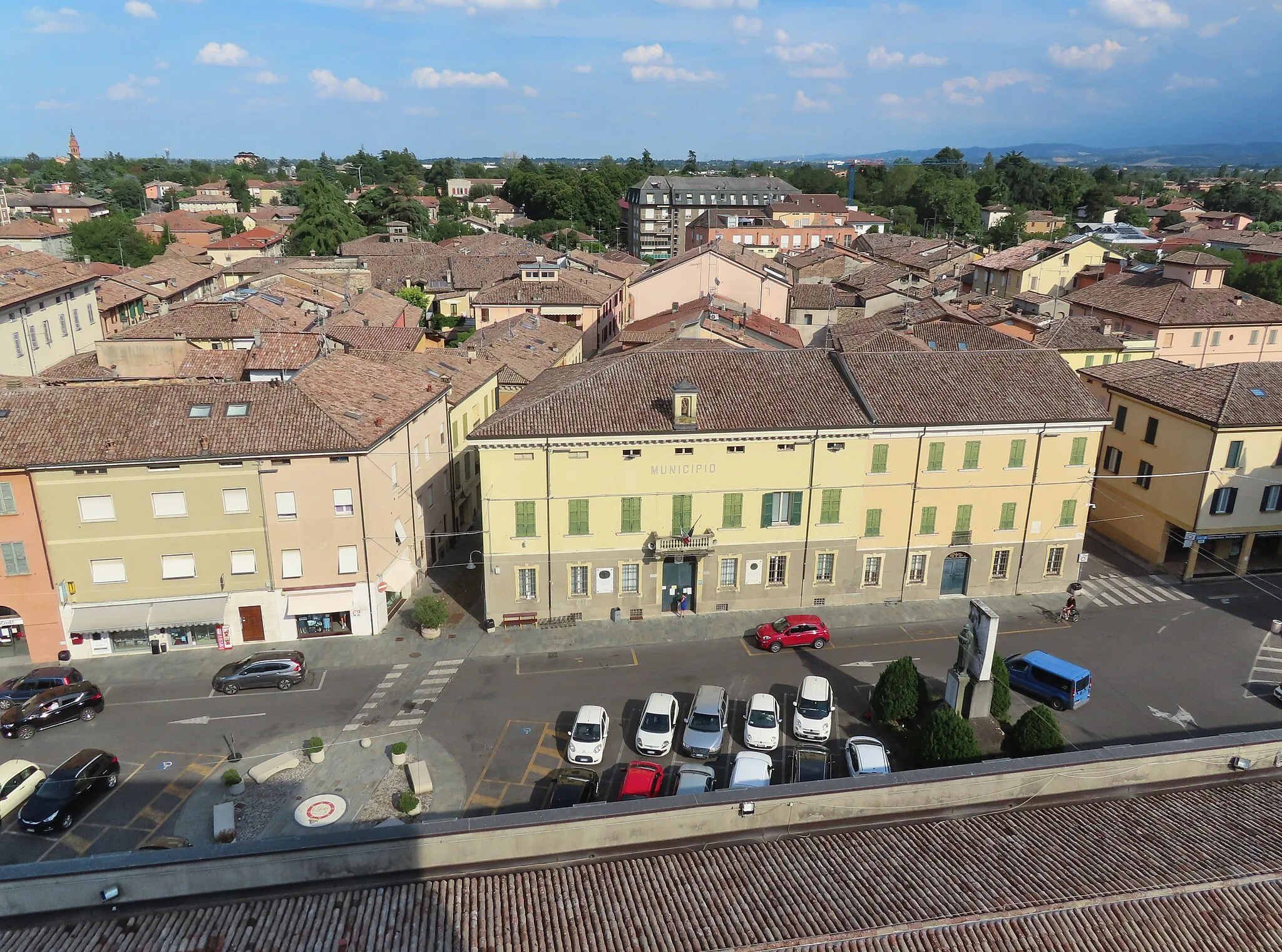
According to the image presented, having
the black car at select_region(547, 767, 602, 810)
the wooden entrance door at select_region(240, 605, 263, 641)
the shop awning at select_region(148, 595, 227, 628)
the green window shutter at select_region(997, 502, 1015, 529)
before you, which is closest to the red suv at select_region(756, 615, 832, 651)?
the green window shutter at select_region(997, 502, 1015, 529)

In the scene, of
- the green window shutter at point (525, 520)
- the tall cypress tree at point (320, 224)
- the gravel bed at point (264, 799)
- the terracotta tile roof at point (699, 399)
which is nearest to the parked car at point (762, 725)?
the terracotta tile roof at point (699, 399)

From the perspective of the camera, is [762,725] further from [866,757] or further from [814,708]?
[866,757]

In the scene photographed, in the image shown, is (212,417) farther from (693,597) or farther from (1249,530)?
(1249,530)

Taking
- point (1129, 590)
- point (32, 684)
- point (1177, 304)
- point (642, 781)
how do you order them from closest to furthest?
point (642, 781), point (32, 684), point (1129, 590), point (1177, 304)

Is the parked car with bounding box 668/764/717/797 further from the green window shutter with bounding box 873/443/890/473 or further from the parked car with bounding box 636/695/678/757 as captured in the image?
the green window shutter with bounding box 873/443/890/473

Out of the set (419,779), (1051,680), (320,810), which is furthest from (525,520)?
(1051,680)
